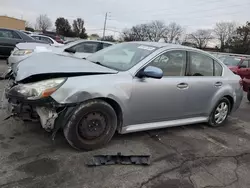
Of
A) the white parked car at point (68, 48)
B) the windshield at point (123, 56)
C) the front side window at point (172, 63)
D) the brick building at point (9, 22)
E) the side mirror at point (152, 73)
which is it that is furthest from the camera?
the brick building at point (9, 22)

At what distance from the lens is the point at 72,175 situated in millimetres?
A: 2762

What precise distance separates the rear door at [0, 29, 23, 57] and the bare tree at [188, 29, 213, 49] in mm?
51620

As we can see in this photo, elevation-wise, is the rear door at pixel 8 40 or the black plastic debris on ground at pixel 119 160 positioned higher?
the rear door at pixel 8 40

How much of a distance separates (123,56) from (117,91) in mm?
917

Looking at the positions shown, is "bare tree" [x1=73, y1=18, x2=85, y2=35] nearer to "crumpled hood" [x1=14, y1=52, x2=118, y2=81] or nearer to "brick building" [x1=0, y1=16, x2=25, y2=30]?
A: "brick building" [x1=0, y1=16, x2=25, y2=30]

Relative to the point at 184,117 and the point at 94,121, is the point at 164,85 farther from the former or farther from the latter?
the point at 94,121

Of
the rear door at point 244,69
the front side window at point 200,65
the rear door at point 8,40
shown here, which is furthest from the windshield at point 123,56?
the rear door at point 244,69

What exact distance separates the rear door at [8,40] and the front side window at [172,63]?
9.09 m

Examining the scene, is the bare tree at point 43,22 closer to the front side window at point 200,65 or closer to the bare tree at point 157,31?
the bare tree at point 157,31

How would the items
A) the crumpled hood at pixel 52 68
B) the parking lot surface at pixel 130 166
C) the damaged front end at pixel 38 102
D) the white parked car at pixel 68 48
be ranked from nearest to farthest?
the parking lot surface at pixel 130 166, the damaged front end at pixel 38 102, the crumpled hood at pixel 52 68, the white parked car at pixel 68 48

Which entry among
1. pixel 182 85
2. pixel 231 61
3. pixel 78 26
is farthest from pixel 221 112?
pixel 78 26

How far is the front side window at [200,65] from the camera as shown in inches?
169

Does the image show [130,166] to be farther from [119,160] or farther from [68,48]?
[68,48]

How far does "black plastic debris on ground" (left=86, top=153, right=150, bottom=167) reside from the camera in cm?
306
